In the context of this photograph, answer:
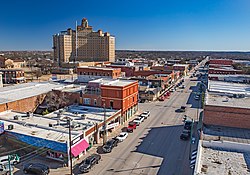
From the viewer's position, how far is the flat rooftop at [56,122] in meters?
24.6

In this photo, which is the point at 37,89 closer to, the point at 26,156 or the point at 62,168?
the point at 26,156

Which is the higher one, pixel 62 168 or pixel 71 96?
pixel 71 96

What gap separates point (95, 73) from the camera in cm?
5322

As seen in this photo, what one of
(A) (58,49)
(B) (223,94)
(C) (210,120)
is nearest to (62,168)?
(C) (210,120)

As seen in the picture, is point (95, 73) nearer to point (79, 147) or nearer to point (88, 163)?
point (79, 147)

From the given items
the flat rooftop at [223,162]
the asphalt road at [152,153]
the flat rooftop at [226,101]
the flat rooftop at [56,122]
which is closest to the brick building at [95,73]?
the asphalt road at [152,153]

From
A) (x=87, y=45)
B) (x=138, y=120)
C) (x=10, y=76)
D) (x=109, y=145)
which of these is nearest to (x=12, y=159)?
(x=109, y=145)

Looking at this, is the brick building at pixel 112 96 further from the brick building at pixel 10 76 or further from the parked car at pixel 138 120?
the brick building at pixel 10 76

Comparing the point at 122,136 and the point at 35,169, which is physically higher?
the point at 122,136

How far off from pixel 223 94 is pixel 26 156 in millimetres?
26016

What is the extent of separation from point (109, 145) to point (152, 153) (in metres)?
5.08

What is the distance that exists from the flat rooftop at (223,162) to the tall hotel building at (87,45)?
13000 cm

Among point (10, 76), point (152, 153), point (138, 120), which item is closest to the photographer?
point (152, 153)

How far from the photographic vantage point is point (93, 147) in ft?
87.4
